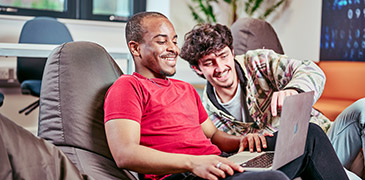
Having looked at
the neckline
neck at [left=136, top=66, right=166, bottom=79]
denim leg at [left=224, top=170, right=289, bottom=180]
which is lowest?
denim leg at [left=224, top=170, right=289, bottom=180]

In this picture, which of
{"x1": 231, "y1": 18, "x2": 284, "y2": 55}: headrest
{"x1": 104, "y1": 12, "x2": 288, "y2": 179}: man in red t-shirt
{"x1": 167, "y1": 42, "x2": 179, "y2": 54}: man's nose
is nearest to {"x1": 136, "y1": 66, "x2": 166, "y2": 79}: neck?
{"x1": 104, "y1": 12, "x2": 288, "y2": 179}: man in red t-shirt

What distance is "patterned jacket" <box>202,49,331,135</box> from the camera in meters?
1.89

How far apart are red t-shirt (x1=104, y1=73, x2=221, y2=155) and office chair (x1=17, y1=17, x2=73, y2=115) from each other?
2.17m

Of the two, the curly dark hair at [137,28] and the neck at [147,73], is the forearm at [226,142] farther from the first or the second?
the curly dark hair at [137,28]

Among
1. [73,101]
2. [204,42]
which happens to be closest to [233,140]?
[204,42]

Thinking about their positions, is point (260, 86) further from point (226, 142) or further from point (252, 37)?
point (252, 37)

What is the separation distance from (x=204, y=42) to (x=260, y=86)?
0.36 metres

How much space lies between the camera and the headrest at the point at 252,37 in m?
2.53

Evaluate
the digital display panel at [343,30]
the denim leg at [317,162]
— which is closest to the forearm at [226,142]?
the denim leg at [317,162]

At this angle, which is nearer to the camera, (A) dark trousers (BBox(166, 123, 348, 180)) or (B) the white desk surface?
(A) dark trousers (BBox(166, 123, 348, 180))

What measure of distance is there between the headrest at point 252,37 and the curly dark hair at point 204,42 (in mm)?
649

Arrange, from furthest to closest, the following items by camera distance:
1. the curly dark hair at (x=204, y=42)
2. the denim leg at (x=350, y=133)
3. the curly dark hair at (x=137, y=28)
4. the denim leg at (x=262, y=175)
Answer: the denim leg at (x=350, y=133), the curly dark hair at (x=204, y=42), the curly dark hair at (x=137, y=28), the denim leg at (x=262, y=175)

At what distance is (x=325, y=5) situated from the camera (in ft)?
12.5

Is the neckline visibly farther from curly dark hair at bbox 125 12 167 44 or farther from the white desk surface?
the white desk surface
